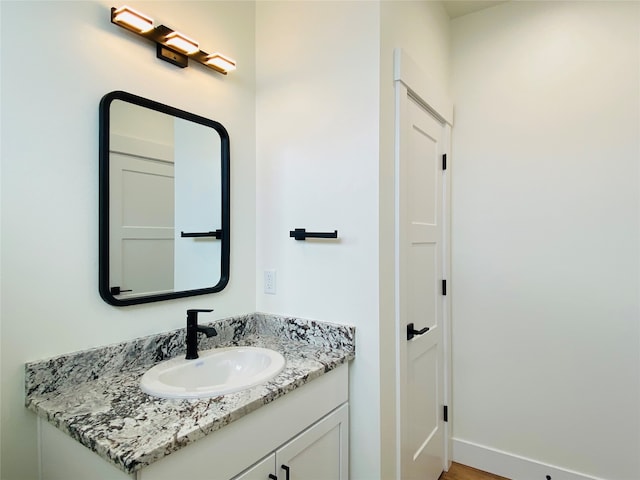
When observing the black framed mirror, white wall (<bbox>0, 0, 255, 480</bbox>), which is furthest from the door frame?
white wall (<bbox>0, 0, 255, 480</bbox>)

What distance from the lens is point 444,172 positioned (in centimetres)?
220

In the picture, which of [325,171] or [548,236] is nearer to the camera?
[325,171]

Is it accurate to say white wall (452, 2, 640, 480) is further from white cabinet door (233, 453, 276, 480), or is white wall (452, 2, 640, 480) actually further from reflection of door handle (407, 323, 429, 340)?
white cabinet door (233, 453, 276, 480)

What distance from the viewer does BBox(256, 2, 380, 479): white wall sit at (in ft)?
4.95

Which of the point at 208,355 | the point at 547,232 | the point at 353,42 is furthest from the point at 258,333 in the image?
the point at 547,232

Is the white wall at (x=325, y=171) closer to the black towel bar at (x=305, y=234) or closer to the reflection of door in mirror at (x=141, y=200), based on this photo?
the black towel bar at (x=305, y=234)

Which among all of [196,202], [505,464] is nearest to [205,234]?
[196,202]

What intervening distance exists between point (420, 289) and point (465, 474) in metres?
1.22

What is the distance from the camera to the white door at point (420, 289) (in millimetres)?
1645

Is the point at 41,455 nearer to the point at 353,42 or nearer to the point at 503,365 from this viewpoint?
the point at 353,42

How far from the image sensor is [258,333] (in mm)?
1831

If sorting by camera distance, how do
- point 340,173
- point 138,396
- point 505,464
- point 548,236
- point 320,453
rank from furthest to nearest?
point 505,464 → point 548,236 → point 340,173 → point 320,453 → point 138,396

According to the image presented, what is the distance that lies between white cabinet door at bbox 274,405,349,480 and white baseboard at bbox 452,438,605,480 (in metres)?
1.11

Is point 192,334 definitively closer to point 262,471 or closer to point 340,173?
point 262,471
